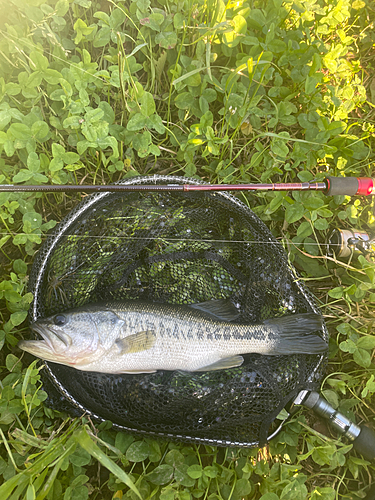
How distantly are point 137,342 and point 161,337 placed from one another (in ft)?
0.43

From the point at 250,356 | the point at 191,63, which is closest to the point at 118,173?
the point at 191,63

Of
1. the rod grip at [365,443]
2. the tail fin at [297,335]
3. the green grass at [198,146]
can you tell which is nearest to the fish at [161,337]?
the tail fin at [297,335]

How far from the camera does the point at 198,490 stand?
1886 mm

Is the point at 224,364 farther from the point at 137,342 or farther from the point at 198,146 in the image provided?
the point at 198,146

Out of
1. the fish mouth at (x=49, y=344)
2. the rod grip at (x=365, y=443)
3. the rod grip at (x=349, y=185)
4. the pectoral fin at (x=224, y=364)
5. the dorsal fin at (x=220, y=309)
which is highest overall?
the rod grip at (x=349, y=185)

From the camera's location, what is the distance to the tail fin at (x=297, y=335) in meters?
1.92

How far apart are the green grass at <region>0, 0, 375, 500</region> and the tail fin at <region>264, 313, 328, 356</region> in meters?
0.29

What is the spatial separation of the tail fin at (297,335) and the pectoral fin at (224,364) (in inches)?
8.5

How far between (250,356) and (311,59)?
6.21 ft

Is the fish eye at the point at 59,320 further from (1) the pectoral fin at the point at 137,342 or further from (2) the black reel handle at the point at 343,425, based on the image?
(2) the black reel handle at the point at 343,425

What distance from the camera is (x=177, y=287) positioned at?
2.04 m

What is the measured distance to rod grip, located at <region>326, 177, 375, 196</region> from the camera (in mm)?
1813

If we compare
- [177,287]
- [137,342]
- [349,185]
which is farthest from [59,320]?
[349,185]

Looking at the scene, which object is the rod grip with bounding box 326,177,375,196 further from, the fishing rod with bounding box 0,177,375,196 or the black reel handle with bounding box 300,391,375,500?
the black reel handle with bounding box 300,391,375,500
